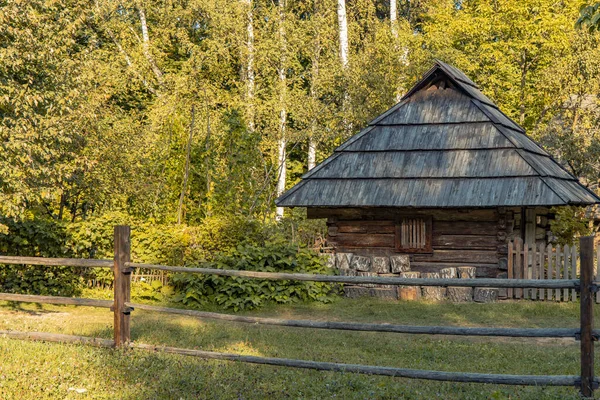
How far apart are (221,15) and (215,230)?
1620cm

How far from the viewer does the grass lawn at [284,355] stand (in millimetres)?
7020

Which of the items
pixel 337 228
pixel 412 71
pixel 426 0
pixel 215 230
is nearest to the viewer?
pixel 215 230

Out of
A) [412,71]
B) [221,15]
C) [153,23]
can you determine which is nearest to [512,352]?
[412,71]

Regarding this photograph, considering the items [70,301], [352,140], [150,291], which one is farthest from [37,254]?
[352,140]

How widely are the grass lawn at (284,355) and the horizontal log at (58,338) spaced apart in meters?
0.14

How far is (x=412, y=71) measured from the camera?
28828mm

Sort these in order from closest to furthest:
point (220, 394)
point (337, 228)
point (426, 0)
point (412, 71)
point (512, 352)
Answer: point (220, 394) → point (512, 352) → point (337, 228) → point (412, 71) → point (426, 0)

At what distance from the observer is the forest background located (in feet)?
42.1

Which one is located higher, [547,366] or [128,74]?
[128,74]

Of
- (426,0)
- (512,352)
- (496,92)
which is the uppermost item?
(426,0)

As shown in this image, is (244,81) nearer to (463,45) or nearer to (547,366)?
(463,45)

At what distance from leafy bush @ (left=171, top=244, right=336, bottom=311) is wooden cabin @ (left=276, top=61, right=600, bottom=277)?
71.0 inches

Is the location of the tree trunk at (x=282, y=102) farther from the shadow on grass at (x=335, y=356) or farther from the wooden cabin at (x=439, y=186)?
the shadow on grass at (x=335, y=356)

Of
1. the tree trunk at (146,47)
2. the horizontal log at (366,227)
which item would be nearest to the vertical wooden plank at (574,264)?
the horizontal log at (366,227)
